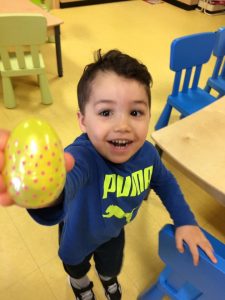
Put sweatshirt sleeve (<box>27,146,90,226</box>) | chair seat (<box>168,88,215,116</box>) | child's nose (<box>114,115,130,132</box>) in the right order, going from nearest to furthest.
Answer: sweatshirt sleeve (<box>27,146,90,226</box>)
child's nose (<box>114,115,130,132</box>)
chair seat (<box>168,88,215,116</box>)

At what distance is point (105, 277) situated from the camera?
108 centimetres

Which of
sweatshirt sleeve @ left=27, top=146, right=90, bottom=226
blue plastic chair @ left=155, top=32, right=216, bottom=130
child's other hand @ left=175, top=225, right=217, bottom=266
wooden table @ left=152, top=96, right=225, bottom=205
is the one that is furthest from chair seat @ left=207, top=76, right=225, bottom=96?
sweatshirt sleeve @ left=27, top=146, right=90, bottom=226

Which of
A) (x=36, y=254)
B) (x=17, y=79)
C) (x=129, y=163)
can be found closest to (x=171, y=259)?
(x=129, y=163)

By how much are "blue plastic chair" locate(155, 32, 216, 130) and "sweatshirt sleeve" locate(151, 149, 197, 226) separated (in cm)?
87

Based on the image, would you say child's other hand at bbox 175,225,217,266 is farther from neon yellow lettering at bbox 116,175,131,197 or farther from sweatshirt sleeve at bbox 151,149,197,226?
neon yellow lettering at bbox 116,175,131,197

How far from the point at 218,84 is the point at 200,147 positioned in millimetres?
1103

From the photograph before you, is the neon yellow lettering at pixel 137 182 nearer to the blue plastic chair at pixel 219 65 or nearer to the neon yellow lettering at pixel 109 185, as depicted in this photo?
the neon yellow lettering at pixel 109 185

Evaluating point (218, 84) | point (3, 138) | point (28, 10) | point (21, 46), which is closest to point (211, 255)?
point (3, 138)

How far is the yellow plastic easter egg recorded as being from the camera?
0.41m

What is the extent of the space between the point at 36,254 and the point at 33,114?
3.53 ft

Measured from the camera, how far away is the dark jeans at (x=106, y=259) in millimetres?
945

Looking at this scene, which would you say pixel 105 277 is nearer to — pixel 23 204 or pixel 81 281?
pixel 81 281

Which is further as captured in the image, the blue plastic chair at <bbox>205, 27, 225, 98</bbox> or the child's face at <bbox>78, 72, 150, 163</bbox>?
the blue plastic chair at <bbox>205, 27, 225, 98</bbox>

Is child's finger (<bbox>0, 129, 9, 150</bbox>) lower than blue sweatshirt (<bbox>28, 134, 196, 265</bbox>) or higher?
higher
